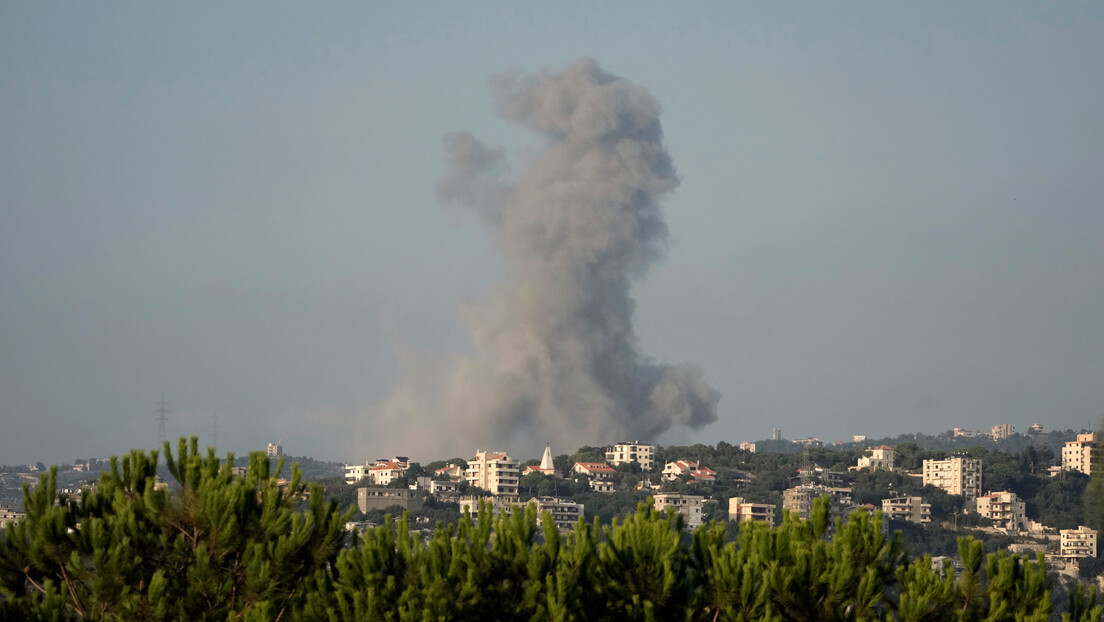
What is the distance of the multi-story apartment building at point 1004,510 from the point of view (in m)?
93.8

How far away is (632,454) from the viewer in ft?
369

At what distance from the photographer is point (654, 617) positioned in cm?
1534

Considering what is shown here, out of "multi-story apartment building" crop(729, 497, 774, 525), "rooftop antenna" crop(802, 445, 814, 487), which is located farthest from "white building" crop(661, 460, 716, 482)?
"multi-story apartment building" crop(729, 497, 774, 525)

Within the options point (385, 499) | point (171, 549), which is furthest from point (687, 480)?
point (171, 549)

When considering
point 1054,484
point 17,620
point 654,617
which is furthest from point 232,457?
point 1054,484

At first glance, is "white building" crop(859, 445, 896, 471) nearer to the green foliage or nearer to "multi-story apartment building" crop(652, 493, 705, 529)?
"multi-story apartment building" crop(652, 493, 705, 529)

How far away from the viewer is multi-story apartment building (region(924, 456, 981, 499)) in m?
102

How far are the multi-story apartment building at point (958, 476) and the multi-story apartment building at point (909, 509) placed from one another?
5.40m

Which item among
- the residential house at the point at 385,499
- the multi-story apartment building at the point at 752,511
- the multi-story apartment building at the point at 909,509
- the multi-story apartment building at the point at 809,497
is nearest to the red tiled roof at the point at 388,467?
the residential house at the point at 385,499

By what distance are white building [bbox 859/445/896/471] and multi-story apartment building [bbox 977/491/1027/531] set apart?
49.8ft

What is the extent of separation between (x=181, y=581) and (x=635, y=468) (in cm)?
9614

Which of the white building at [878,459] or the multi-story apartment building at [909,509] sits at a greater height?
the white building at [878,459]

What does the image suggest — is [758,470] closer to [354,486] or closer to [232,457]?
[354,486]

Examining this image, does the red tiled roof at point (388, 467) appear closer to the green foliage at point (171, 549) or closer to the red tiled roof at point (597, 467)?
the red tiled roof at point (597, 467)
